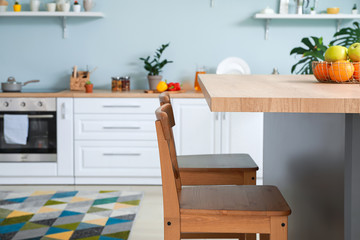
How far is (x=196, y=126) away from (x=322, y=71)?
242 centimetres

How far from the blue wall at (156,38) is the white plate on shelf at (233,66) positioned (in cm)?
19

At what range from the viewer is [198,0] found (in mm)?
4637

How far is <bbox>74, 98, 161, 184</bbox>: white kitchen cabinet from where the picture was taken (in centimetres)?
415

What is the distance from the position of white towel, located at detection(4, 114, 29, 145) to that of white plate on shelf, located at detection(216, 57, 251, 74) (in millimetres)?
1715

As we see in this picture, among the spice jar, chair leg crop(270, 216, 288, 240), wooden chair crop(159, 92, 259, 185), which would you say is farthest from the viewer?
the spice jar

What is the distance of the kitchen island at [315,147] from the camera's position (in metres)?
1.21

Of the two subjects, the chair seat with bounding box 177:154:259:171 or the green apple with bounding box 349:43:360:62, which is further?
the chair seat with bounding box 177:154:259:171

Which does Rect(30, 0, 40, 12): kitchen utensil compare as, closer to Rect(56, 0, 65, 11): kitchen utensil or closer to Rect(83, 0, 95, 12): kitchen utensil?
Rect(56, 0, 65, 11): kitchen utensil

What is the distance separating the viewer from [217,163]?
6.92ft

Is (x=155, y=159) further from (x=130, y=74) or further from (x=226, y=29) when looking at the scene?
(x=226, y=29)

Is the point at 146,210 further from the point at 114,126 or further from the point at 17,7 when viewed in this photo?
the point at 17,7

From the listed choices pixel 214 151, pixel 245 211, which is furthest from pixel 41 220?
pixel 245 211

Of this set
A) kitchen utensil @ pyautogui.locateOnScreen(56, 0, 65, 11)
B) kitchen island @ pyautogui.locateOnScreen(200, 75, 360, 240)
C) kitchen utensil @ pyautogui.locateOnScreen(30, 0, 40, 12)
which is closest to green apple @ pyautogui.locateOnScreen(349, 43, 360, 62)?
kitchen island @ pyautogui.locateOnScreen(200, 75, 360, 240)

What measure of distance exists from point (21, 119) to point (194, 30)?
1.74m
